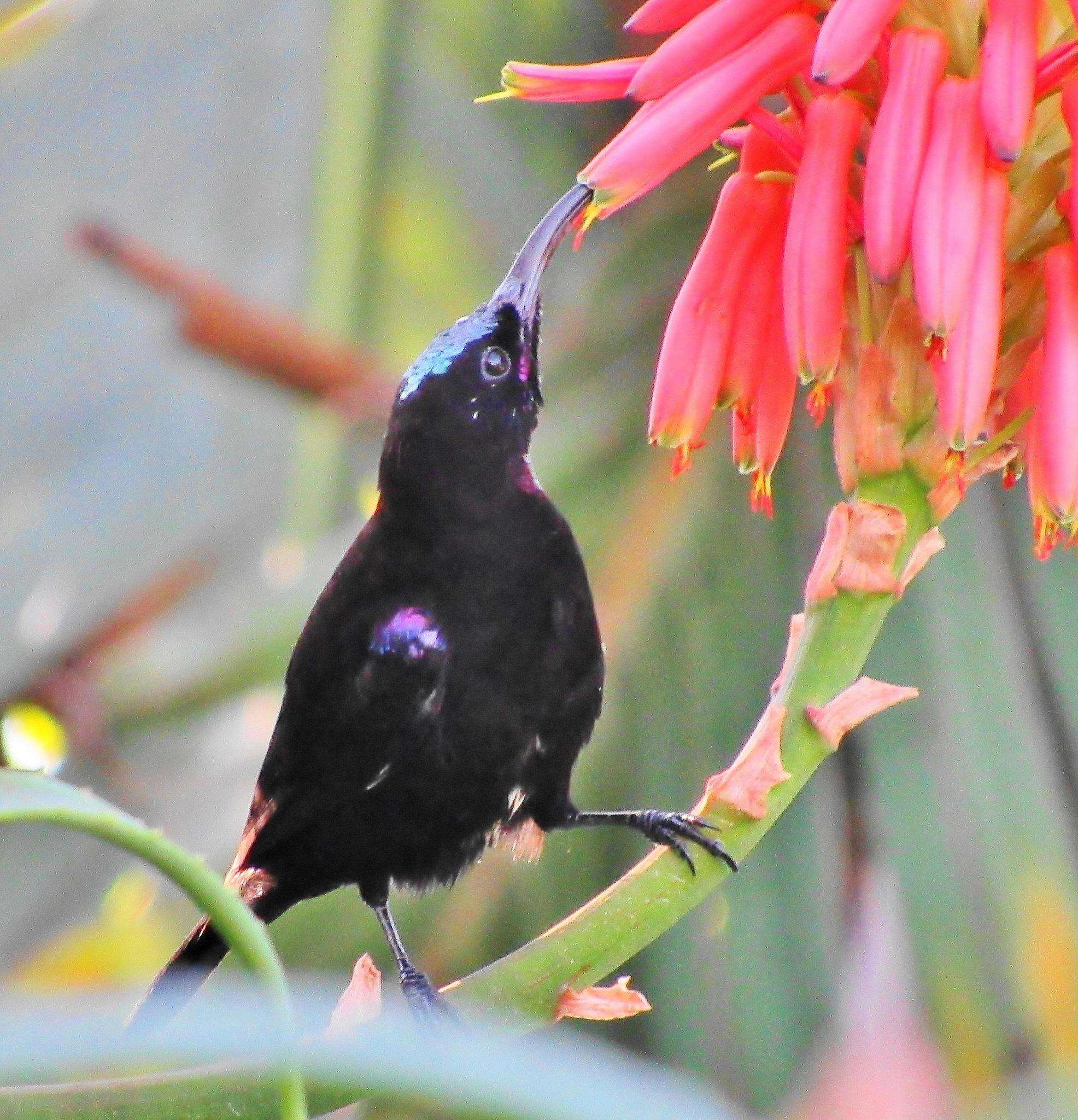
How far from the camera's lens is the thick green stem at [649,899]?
471 millimetres

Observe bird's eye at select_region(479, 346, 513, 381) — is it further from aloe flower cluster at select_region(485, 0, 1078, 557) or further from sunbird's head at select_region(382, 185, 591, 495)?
aloe flower cluster at select_region(485, 0, 1078, 557)

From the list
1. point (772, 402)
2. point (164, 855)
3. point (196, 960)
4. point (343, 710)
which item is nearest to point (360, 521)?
point (343, 710)

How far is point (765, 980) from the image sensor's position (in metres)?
1.46

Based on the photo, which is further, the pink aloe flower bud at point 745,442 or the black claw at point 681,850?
the pink aloe flower bud at point 745,442

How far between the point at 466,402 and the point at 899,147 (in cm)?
38

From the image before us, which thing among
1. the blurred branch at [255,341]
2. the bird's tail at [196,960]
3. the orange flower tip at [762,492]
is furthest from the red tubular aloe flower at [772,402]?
the blurred branch at [255,341]

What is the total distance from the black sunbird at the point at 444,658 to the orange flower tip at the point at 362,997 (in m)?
0.24

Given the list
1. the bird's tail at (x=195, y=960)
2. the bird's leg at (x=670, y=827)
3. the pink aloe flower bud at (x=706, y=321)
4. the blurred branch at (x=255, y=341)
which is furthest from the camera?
the blurred branch at (x=255, y=341)

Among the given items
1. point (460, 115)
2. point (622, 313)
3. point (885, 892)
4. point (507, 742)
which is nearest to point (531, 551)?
point (507, 742)

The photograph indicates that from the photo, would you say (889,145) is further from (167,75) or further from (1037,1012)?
(167,75)

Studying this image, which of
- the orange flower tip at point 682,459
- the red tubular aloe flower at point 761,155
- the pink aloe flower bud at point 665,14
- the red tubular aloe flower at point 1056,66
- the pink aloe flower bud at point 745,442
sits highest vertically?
the pink aloe flower bud at point 665,14

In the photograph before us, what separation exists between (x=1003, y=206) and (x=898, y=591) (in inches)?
6.3

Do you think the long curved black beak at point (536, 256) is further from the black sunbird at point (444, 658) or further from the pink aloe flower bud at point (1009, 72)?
the pink aloe flower bud at point (1009, 72)

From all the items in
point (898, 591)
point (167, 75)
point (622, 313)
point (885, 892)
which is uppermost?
point (167, 75)
